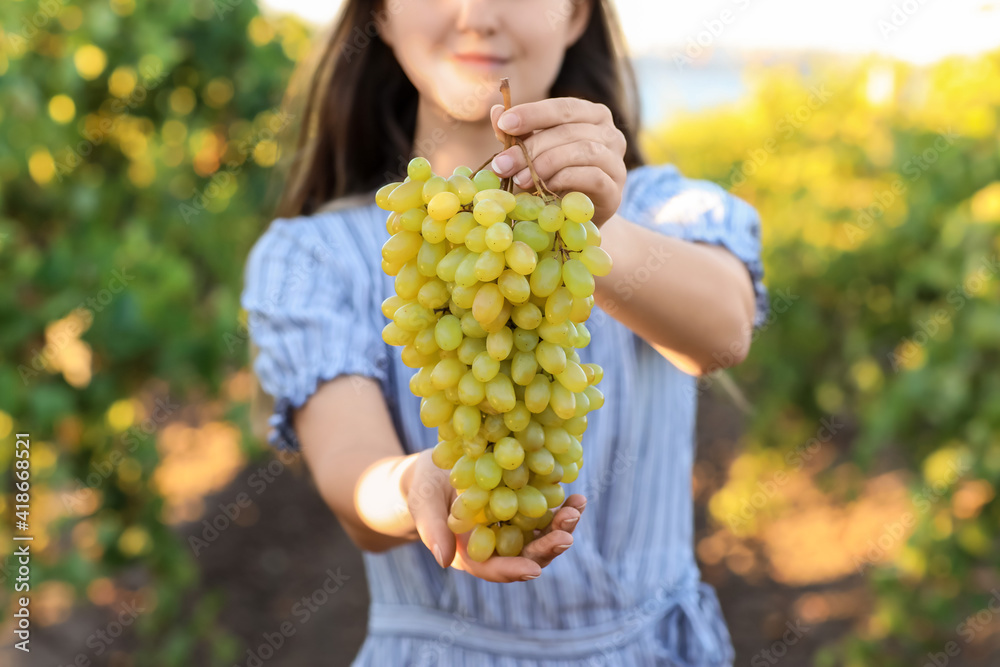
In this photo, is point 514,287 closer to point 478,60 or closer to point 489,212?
point 489,212

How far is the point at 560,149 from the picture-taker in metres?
0.81

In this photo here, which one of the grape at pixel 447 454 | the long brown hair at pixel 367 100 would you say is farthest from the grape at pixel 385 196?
the long brown hair at pixel 367 100

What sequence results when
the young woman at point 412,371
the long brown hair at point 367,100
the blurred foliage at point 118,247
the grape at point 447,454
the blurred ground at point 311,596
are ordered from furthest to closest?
the blurred ground at point 311,596 < the blurred foliage at point 118,247 < the long brown hair at point 367,100 < the young woman at point 412,371 < the grape at point 447,454

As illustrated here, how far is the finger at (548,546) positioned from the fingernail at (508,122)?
356 millimetres

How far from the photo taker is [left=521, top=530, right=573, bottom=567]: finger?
0.79 m

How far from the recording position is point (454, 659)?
1.33m

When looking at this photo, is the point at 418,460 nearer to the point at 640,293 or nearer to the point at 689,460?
the point at 640,293

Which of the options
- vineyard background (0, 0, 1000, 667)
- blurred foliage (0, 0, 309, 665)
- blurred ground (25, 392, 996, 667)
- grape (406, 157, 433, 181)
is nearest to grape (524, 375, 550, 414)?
grape (406, 157, 433, 181)

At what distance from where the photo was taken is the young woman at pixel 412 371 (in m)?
1.09

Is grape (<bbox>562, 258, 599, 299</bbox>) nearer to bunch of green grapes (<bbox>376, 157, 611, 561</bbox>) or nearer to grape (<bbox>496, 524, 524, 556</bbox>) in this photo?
bunch of green grapes (<bbox>376, 157, 611, 561</bbox>)

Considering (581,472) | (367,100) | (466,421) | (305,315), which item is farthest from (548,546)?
(367,100)

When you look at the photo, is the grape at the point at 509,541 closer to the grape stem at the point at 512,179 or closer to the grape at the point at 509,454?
the grape at the point at 509,454

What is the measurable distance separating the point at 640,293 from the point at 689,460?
23.9 inches

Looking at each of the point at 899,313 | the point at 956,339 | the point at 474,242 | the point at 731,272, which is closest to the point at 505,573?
the point at 474,242
